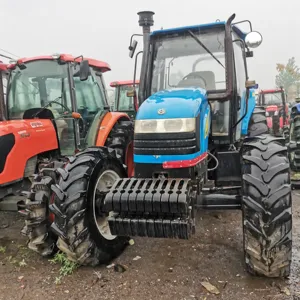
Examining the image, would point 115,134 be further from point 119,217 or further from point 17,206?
point 119,217

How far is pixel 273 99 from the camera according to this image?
50.2ft

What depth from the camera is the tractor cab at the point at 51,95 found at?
203 inches

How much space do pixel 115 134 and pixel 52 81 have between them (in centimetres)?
121

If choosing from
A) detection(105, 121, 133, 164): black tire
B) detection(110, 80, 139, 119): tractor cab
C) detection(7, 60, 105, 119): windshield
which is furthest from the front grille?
detection(110, 80, 139, 119): tractor cab

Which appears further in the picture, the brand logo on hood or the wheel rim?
the wheel rim

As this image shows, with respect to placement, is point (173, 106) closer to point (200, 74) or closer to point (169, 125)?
point (169, 125)

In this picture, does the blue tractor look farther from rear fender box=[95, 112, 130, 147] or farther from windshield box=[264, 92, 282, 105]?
windshield box=[264, 92, 282, 105]

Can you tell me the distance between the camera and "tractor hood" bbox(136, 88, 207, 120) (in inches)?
129

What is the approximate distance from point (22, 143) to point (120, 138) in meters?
1.54

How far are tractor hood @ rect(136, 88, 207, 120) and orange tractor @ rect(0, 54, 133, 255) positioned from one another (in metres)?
0.96

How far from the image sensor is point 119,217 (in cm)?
308

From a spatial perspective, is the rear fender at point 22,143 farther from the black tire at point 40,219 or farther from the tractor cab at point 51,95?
the black tire at point 40,219

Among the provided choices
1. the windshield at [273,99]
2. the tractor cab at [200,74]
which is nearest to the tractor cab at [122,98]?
the tractor cab at [200,74]

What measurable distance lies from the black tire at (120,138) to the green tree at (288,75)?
137 ft
